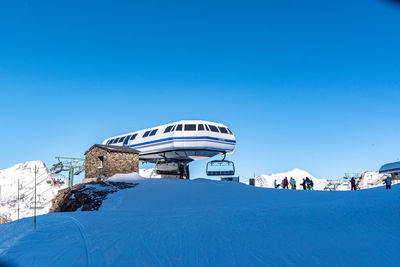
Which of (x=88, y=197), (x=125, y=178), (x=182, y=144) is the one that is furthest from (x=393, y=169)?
(x=88, y=197)

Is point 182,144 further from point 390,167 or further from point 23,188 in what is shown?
point 23,188

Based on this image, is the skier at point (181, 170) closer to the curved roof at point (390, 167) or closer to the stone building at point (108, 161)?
the stone building at point (108, 161)

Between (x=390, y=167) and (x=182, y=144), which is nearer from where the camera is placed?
(x=182, y=144)

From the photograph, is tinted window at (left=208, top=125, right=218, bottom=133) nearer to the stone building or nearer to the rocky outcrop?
the stone building

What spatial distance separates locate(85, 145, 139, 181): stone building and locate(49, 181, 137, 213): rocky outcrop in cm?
358

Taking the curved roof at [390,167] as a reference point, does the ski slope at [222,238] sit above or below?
below

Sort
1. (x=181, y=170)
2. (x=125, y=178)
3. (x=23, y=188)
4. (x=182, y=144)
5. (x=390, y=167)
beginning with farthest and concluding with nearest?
(x=23, y=188) < (x=390, y=167) < (x=181, y=170) < (x=182, y=144) < (x=125, y=178)

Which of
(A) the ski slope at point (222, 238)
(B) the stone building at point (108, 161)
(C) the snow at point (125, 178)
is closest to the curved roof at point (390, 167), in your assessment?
(A) the ski slope at point (222, 238)

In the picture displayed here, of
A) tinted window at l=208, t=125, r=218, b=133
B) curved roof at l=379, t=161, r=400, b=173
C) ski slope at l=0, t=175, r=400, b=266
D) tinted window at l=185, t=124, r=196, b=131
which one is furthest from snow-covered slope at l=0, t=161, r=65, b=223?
ski slope at l=0, t=175, r=400, b=266

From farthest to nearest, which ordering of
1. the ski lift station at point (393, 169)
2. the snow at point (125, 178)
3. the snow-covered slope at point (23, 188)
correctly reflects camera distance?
the snow-covered slope at point (23, 188) < the ski lift station at point (393, 169) < the snow at point (125, 178)

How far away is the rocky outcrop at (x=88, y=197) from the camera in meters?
17.9

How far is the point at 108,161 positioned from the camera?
82.2ft

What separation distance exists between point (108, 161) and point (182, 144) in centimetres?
623

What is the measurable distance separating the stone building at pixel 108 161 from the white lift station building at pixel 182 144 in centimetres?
300
